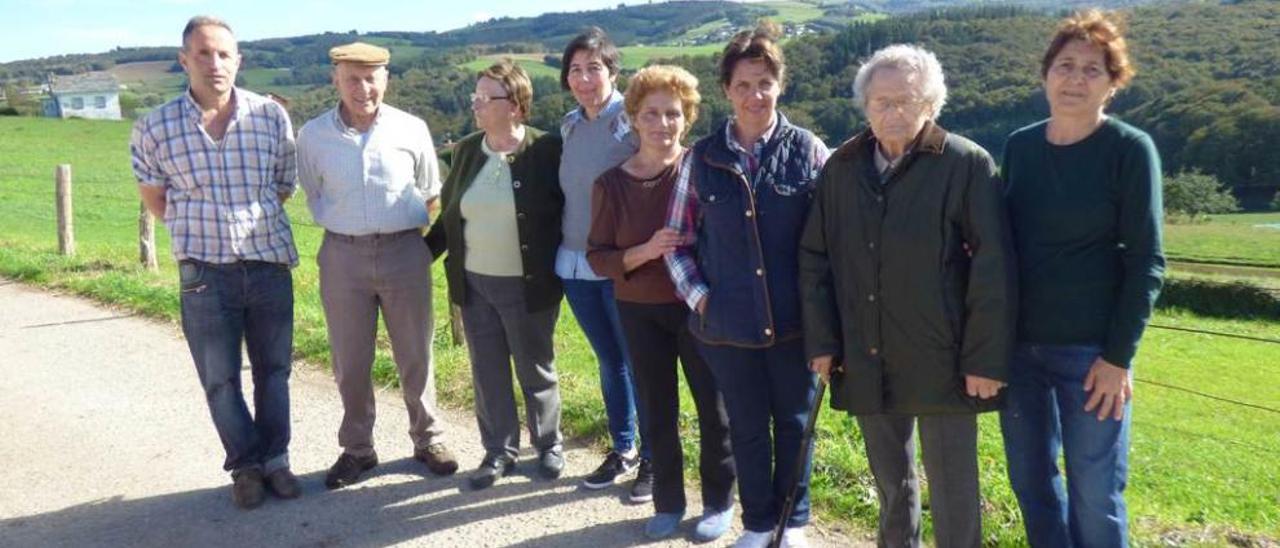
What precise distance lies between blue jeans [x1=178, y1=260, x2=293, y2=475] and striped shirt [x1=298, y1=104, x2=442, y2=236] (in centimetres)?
39

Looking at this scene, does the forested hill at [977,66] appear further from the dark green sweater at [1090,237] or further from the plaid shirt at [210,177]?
the dark green sweater at [1090,237]

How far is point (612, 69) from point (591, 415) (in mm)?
1867

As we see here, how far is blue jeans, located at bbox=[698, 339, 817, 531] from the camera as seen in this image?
3.64 meters

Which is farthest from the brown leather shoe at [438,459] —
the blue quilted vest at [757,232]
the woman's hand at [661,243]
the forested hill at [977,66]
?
the forested hill at [977,66]

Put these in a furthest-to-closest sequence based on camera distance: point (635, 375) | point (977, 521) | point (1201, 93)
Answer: point (1201, 93), point (635, 375), point (977, 521)

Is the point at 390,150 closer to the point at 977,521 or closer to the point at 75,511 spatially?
the point at 75,511

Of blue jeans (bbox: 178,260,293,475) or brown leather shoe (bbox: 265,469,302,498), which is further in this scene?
brown leather shoe (bbox: 265,469,302,498)

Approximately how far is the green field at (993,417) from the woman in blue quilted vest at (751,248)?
768 millimetres

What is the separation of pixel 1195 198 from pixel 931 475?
5973 cm

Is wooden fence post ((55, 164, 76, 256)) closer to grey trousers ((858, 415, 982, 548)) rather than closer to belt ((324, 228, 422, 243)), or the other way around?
belt ((324, 228, 422, 243))

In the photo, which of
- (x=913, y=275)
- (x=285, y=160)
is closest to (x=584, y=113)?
(x=285, y=160)

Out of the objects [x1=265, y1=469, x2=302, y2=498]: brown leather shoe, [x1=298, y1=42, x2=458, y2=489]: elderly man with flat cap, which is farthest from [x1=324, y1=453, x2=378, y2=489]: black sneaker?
[x1=265, y1=469, x2=302, y2=498]: brown leather shoe

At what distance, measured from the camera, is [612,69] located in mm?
4445

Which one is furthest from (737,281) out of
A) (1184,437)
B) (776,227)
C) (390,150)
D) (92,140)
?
(92,140)
